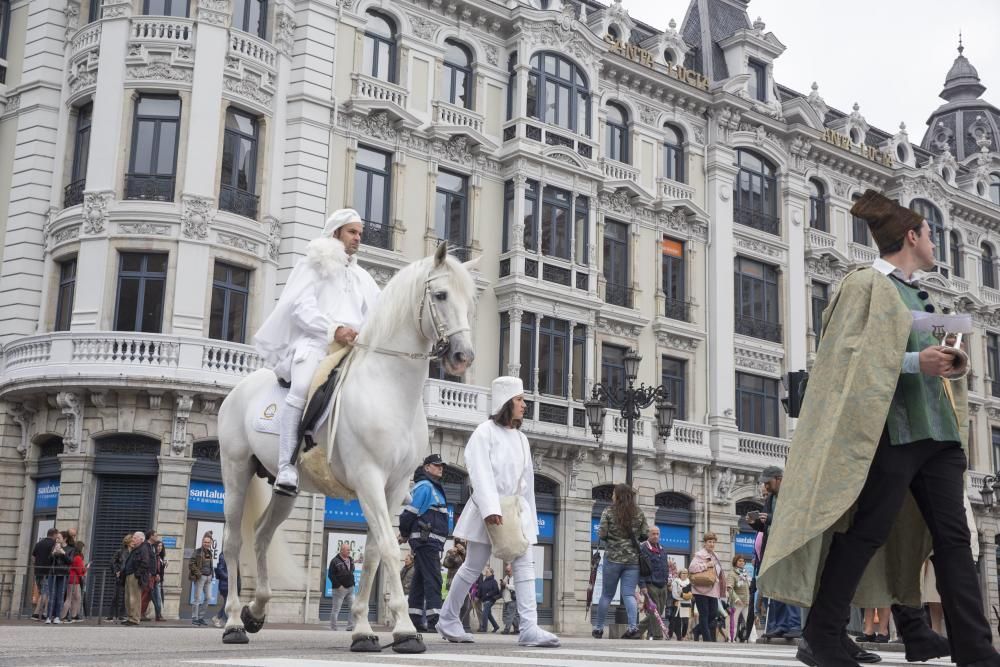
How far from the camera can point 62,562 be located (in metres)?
20.0

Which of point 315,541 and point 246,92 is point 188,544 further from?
point 246,92

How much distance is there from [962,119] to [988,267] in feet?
27.3

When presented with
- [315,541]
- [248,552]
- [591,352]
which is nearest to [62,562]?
[315,541]

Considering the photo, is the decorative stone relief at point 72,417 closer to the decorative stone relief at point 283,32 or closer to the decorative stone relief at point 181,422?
the decorative stone relief at point 181,422

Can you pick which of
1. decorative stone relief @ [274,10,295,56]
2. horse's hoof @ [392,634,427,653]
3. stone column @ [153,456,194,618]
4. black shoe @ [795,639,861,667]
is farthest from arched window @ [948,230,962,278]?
black shoe @ [795,639,861,667]

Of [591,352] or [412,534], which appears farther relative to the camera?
[591,352]

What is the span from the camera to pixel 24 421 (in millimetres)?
24766

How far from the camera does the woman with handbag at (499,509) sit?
8844 mm

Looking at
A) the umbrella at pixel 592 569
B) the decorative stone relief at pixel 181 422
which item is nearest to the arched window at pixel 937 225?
the umbrella at pixel 592 569

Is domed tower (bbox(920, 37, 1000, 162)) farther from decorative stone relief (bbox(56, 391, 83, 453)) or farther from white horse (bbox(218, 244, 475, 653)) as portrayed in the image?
white horse (bbox(218, 244, 475, 653))

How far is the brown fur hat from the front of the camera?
4992mm

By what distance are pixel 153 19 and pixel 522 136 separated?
32.2 feet

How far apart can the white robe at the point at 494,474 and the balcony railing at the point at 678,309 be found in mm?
24619

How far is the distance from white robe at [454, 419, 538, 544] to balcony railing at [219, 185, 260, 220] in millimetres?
17418
